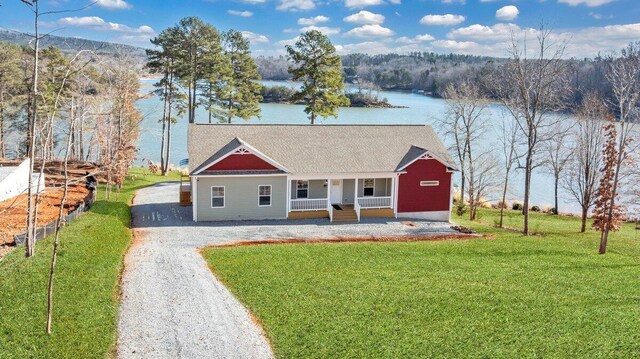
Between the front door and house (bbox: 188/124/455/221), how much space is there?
0.05 metres

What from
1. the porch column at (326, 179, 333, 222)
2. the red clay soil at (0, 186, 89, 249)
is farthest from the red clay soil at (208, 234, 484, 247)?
the red clay soil at (0, 186, 89, 249)

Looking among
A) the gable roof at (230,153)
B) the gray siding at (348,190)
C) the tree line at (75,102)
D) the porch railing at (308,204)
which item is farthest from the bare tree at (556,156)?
the tree line at (75,102)

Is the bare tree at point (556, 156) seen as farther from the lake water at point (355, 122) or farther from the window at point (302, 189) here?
the window at point (302, 189)

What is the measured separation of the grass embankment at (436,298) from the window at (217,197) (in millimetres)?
5376

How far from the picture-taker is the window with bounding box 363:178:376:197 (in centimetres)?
2667

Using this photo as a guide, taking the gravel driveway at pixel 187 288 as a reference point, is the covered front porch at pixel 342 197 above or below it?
above

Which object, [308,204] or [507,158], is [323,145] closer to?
[308,204]

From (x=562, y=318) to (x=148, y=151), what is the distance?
158 feet

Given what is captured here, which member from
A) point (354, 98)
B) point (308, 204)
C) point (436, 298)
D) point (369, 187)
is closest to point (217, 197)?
point (308, 204)

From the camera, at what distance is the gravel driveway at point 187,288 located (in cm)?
1095

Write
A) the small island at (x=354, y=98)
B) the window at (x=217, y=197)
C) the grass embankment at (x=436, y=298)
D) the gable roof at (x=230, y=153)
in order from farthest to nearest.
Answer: the small island at (x=354, y=98) < the window at (x=217, y=197) < the gable roof at (x=230, y=153) < the grass embankment at (x=436, y=298)

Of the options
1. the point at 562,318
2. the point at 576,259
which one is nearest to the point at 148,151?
the point at 576,259

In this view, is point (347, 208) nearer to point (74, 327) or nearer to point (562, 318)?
point (562, 318)

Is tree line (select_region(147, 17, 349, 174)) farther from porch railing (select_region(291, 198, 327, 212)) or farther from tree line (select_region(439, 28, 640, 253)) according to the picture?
porch railing (select_region(291, 198, 327, 212))
